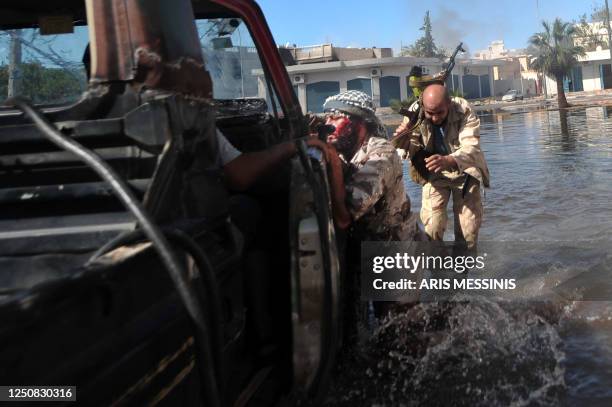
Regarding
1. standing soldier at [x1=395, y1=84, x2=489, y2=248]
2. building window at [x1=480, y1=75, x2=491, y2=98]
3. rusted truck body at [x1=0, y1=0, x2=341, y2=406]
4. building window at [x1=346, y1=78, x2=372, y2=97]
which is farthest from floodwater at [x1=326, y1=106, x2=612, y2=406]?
building window at [x1=480, y1=75, x2=491, y2=98]

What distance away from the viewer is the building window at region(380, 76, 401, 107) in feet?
139

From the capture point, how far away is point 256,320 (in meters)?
2.29

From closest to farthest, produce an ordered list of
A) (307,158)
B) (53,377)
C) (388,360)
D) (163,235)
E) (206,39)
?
(53,377) → (163,235) → (307,158) → (206,39) → (388,360)

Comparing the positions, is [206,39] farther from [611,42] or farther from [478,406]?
[611,42]

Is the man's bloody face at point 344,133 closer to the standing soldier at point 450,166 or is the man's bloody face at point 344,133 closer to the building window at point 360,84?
the standing soldier at point 450,166

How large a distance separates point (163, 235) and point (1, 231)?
51cm

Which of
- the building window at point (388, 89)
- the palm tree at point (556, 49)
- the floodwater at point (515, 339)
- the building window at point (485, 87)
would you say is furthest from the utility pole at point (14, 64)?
the building window at point (485, 87)

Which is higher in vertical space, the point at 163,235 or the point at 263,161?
the point at 263,161

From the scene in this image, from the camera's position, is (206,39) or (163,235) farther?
(206,39)

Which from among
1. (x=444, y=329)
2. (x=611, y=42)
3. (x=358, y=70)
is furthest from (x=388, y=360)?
(x=611, y=42)

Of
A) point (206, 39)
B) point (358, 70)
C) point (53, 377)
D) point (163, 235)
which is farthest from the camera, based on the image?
point (358, 70)

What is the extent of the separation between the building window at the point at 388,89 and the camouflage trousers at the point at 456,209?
38.3 metres

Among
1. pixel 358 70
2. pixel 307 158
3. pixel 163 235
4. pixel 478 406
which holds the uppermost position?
pixel 358 70

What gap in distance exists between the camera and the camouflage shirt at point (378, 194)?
2980 mm
